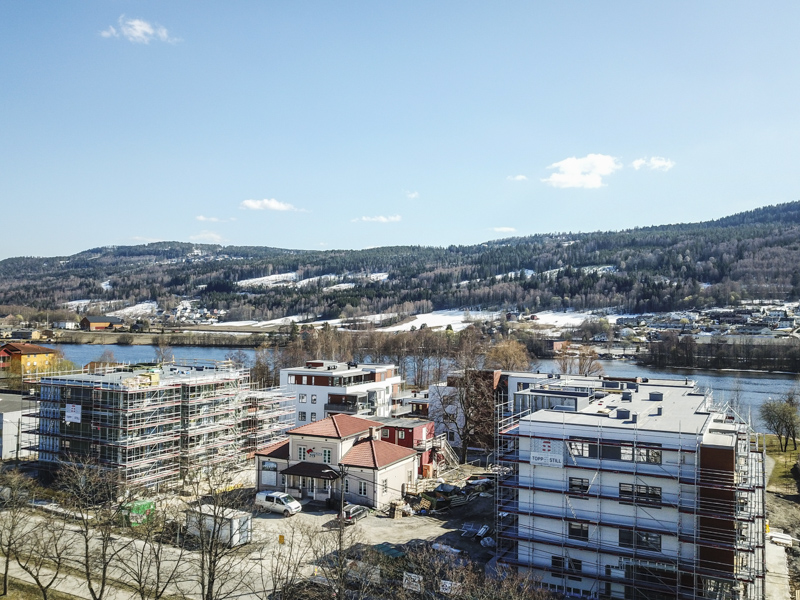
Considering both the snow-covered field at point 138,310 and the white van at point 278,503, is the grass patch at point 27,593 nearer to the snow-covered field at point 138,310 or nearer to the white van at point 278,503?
the white van at point 278,503

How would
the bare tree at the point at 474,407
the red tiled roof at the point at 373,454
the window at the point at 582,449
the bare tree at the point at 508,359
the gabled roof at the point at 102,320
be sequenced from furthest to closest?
the gabled roof at the point at 102,320 → the bare tree at the point at 508,359 → the bare tree at the point at 474,407 → the red tiled roof at the point at 373,454 → the window at the point at 582,449

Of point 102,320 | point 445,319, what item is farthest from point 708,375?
point 102,320

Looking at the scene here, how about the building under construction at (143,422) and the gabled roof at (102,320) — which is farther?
the gabled roof at (102,320)

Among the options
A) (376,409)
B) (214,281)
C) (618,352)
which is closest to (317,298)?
(214,281)

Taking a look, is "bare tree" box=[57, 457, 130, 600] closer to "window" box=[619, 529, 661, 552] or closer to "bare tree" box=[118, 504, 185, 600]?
"bare tree" box=[118, 504, 185, 600]

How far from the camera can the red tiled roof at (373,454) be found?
21.7m

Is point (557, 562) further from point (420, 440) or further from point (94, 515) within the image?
point (94, 515)

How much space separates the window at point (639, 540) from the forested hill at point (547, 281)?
4337 inches

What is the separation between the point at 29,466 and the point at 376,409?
54.4 feet

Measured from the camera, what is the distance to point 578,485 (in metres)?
15.6

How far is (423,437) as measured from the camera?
2611 centimetres

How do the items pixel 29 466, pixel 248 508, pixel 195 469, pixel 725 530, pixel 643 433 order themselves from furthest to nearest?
pixel 29 466 → pixel 195 469 → pixel 248 508 → pixel 643 433 → pixel 725 530

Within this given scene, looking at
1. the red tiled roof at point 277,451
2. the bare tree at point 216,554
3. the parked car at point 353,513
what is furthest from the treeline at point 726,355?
the bare tree at point 216,554

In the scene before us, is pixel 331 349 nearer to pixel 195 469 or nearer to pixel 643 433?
pixel 195 469
